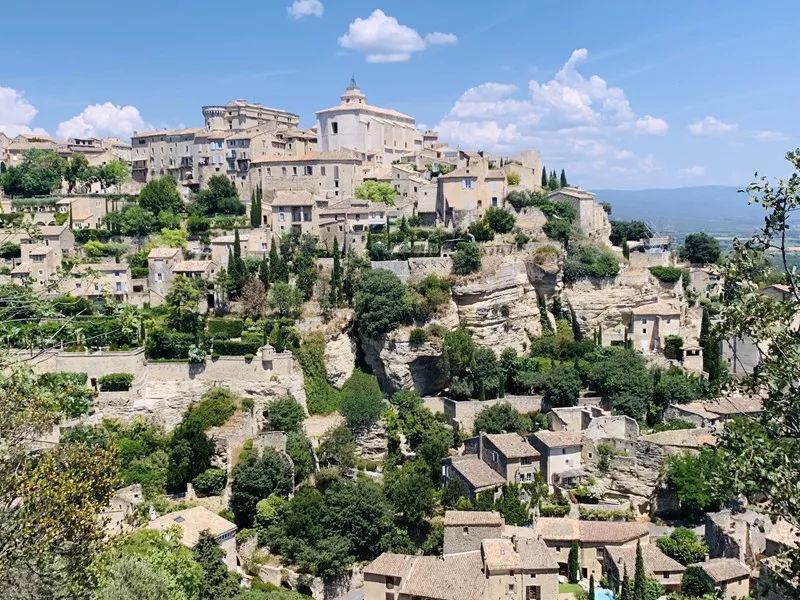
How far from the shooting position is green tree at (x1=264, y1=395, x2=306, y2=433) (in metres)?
34.1

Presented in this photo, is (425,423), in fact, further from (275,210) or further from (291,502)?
(275,210)

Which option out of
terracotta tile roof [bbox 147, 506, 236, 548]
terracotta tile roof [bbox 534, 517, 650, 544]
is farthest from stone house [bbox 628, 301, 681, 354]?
terracotta tile roof [bbox 147, 506, 236, 548]

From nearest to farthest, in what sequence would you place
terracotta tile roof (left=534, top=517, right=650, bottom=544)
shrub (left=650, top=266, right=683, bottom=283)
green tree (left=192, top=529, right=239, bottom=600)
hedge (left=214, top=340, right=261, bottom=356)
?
green tree (left=192, top=529, right=239, bottom=600) → terracotta tile roof (left=534, top=517, right=650, bottom=544) → hedge (left=214, top=340, right=261, bottom=356) → shrub (left=650, top=266, right=683, bottom=283)

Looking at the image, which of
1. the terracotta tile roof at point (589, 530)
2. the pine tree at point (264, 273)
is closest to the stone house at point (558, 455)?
the terracotta tile roof at point (589, 530)

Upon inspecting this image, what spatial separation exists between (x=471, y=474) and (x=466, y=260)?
12.8 metres

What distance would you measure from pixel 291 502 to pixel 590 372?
627 inches

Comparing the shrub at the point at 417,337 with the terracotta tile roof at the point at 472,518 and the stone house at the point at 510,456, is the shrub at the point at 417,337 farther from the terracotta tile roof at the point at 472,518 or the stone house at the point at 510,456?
the terracotta tile roof at the point at 472,518

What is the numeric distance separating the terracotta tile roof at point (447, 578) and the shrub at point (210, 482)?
940cm

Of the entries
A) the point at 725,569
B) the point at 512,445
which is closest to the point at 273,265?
the point at 512,445

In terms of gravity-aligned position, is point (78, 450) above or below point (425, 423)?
above

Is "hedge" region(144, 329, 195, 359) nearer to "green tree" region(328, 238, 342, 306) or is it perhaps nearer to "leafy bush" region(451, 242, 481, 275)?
"green tree" region(328, 238, 342, 306)

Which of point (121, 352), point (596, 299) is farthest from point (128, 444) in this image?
point (596, 299)

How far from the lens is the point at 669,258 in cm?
4572

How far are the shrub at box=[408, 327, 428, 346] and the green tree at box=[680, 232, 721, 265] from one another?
69.8ft
